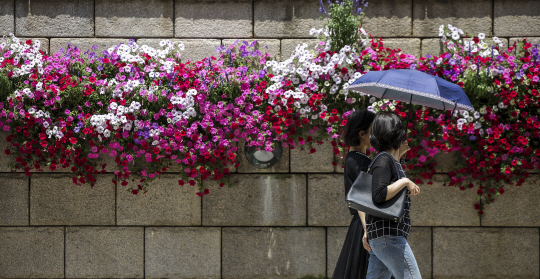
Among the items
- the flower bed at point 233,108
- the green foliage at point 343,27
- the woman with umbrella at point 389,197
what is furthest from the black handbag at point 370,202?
the green foliage at point 343,27

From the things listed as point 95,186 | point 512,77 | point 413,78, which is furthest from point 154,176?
point 512,77

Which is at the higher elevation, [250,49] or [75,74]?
[250,49]

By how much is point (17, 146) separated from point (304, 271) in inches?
125

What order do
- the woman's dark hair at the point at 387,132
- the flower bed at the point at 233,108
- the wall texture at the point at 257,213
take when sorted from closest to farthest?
the woman's dark hair at the point at 387,132 → the flower bed at the point at 233,108 → the wall texture at the point at 257,213

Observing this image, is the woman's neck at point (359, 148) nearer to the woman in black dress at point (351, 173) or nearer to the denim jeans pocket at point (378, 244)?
the woman in black dress at point (351, 173)

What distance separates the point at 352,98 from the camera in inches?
175

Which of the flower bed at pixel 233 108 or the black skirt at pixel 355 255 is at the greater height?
the flower bed at pixel 233 108

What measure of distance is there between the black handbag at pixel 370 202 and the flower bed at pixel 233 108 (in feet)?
5.17

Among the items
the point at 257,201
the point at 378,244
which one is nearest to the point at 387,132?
the point at 378,244

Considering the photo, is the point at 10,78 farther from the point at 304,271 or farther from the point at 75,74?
the point at 304,271

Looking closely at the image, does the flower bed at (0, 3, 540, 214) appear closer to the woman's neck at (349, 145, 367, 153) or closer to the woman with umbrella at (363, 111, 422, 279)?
Result: the woman's neck at (349, 145, 367, 153)

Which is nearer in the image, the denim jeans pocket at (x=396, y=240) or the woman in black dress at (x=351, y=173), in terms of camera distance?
the denim jeans pocket at (x=396, y=240)

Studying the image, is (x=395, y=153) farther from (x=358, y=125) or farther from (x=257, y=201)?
(x=257, y=201)

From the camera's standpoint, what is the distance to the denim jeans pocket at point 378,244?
2.85 m
